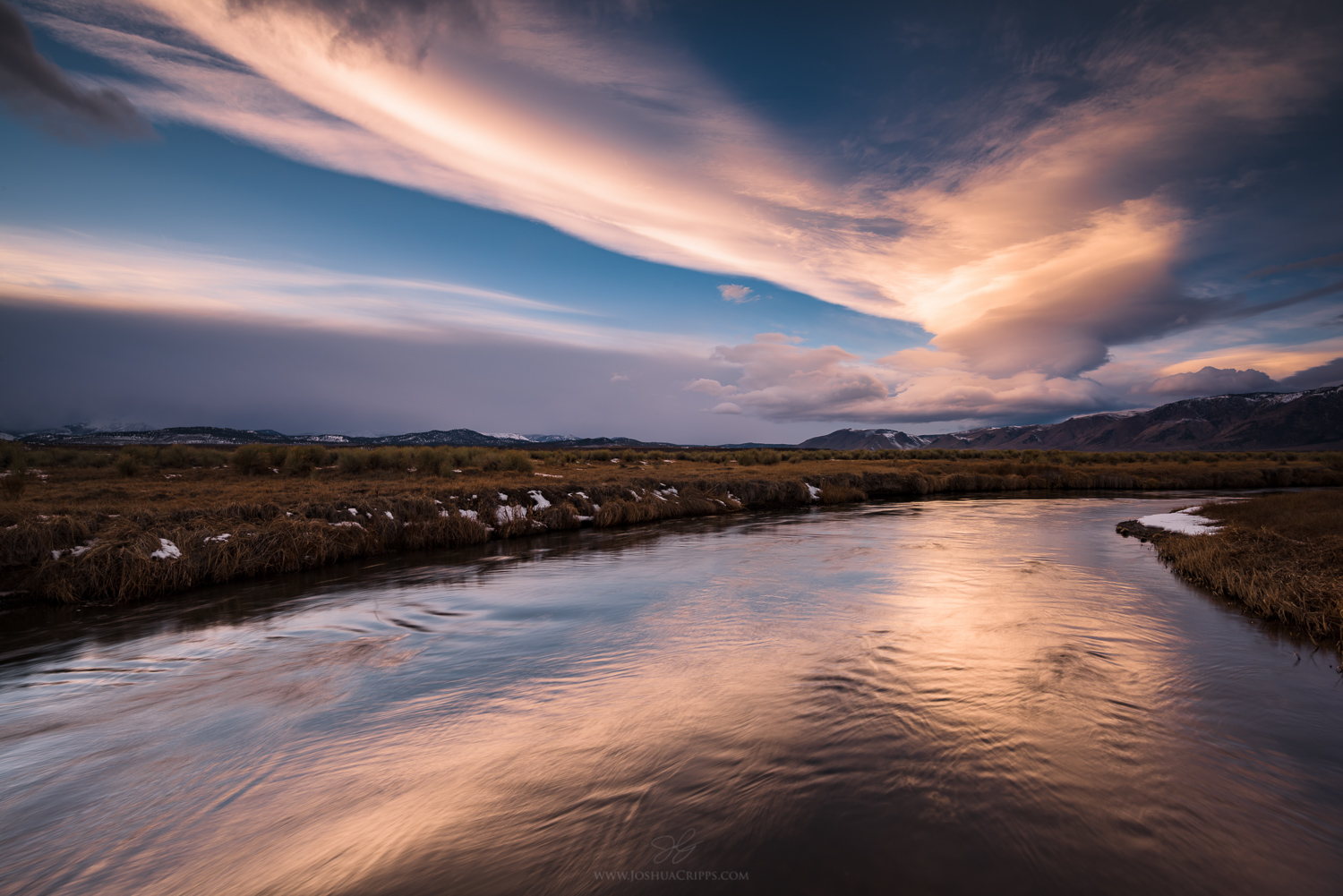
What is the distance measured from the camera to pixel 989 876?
3867mm

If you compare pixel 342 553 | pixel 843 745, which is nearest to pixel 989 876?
pixel 843 745

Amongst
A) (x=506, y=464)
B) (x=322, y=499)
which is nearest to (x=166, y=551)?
(x=322, y=499)

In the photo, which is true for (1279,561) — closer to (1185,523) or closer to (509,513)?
(1185,523)

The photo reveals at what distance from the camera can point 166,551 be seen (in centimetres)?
1262

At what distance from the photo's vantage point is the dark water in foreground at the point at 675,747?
4.18m

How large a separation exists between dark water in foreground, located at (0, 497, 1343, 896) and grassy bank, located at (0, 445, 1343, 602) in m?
1.55

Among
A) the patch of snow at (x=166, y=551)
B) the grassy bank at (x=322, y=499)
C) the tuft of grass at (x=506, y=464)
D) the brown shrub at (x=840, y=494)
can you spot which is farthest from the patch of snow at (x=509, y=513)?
the brown shrub at (x=840, y=494)

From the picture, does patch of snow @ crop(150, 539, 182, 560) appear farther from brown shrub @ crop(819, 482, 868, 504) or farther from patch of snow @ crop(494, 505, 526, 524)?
brown shrub @ crop(819, 482, 868, 504)

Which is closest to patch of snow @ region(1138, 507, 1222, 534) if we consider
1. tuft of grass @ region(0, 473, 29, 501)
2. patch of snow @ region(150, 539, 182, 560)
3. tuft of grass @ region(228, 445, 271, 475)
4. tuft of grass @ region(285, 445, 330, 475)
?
patch of snow @ region(150, 539, 182, 560)

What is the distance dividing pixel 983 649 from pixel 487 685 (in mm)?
7742

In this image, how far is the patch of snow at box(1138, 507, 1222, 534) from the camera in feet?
53.1

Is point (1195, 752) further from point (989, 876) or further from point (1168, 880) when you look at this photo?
point (989, 876)

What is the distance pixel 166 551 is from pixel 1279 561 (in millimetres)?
24180
